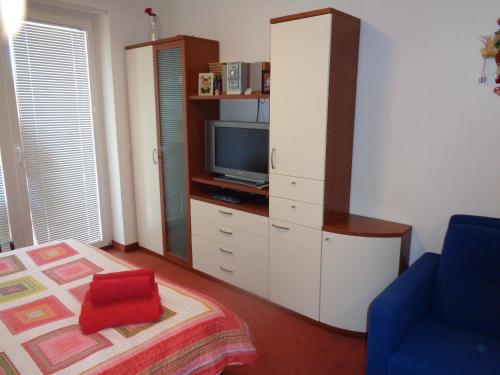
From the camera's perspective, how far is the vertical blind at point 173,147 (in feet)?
10.8

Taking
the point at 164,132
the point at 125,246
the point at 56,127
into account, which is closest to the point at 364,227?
the point at 164,132

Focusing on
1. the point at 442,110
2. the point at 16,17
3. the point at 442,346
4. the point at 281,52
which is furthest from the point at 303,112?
the point at 16,17

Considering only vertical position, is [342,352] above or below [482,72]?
below

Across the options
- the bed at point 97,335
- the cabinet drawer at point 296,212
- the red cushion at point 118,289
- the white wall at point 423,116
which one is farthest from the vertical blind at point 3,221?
the white wall at point 423,116

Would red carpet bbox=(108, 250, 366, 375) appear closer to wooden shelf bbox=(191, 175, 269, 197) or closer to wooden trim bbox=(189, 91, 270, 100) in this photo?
wooden shelf bbox=(191, 175, 269, 197)

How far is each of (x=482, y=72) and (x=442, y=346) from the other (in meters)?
1.47

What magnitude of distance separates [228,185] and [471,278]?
1.78m

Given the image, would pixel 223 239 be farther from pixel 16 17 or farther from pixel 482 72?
pixel 16 17

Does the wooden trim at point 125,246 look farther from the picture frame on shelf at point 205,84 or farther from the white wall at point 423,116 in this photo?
the white wall at point 423,116

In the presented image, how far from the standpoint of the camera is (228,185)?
305 cm

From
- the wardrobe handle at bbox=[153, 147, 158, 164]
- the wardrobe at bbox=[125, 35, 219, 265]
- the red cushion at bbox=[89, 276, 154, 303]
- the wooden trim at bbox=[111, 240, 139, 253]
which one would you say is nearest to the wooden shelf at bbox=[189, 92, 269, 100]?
the wardrobe at bbox=[125, 35, 219, 265]

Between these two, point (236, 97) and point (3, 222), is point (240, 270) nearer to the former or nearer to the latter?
point (236, 97)

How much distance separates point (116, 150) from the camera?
3803mm

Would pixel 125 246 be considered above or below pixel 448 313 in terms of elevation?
below
